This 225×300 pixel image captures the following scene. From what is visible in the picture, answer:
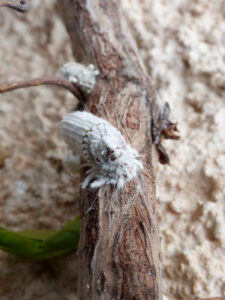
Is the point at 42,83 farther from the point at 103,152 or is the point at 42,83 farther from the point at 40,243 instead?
the point at 40,243

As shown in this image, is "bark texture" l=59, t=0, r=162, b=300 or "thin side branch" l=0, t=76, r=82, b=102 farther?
"thin side branch" l=0, t=76, r=82, b=102

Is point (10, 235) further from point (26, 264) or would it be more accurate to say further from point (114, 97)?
point (114, 97)

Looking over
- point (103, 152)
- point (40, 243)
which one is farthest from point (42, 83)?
point (40, 243)

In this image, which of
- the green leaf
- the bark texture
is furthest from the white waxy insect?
the green leaf

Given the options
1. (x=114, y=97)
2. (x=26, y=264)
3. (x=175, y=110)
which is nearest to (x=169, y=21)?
(x=175, y=110)

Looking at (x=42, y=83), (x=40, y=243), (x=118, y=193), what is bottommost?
(x=40, y=243)

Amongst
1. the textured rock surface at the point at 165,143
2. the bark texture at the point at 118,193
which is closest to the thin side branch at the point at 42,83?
the bark texture at the point at 118,193

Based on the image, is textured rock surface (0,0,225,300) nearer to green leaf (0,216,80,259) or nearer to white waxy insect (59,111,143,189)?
green leaf (0,216,80,259)
